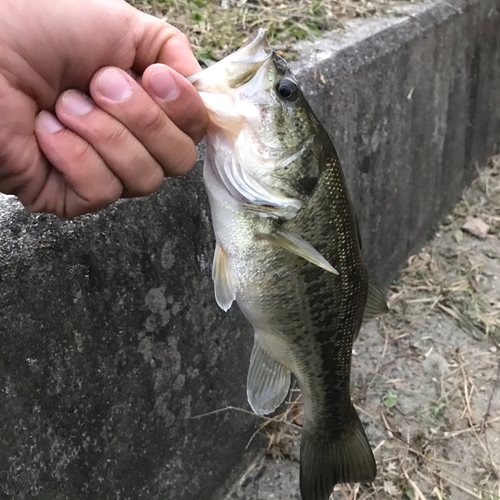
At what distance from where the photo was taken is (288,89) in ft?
4.39

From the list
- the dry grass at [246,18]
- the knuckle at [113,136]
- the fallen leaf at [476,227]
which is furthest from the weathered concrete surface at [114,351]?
the fallen leaf at [476,227]

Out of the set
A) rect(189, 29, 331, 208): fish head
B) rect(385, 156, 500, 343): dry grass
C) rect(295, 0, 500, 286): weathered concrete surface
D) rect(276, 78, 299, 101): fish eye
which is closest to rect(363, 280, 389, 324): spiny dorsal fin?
rect(189, 29, 331, 208): fish head

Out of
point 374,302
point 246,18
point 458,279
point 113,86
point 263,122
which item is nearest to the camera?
point 113,86

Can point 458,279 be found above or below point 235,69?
below

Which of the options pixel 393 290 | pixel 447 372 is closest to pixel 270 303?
pixel 447 372

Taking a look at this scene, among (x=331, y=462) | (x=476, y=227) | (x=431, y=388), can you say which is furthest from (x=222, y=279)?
(x=476, y=227)

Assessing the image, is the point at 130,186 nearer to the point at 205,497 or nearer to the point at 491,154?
the point at 205,497

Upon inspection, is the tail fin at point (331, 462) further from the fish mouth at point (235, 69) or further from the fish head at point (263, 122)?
the fish mouth at point (235, 69)

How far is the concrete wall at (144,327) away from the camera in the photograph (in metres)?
1.35

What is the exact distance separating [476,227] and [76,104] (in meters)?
3.53

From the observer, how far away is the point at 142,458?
1.76 m

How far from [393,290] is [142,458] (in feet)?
7.31

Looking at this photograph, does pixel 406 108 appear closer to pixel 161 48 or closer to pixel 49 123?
pixel 161 48

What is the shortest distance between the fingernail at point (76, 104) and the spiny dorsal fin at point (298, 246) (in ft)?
1.86
